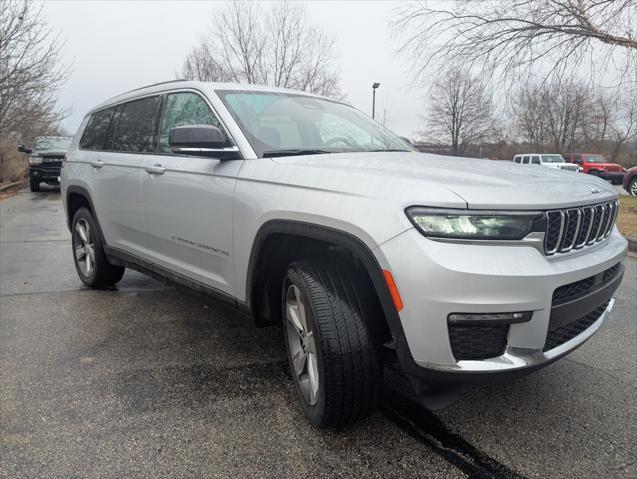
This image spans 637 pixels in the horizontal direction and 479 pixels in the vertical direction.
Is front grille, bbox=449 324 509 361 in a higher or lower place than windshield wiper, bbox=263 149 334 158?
lower

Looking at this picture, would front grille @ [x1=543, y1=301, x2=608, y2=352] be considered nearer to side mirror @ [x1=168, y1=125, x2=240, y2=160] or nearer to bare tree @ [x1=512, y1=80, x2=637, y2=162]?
side mirror @ [x1=168, y1=125, x2=240, y2=160]

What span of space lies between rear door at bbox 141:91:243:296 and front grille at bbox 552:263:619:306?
1.68 meters

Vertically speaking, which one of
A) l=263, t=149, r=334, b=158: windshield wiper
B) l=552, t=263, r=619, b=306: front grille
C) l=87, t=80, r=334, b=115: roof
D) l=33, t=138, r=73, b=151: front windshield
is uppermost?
l=87, t=80, r=334, b=115: roof

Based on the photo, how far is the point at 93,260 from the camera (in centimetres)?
482

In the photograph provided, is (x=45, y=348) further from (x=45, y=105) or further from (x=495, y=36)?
(x=45, y=105)

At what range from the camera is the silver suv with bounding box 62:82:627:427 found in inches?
72.7

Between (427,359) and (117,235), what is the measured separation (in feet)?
10.4

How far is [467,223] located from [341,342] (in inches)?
28.7

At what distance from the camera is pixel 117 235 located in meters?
4.21

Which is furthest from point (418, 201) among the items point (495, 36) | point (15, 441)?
point (495, 36)

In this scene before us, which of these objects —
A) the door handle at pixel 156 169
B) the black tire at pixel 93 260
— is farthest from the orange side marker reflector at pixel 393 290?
the black tire at pixel 93 260

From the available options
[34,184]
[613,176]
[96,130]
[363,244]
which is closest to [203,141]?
[363,244]

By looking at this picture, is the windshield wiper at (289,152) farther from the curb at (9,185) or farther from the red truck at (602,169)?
the red truck at (602,169)

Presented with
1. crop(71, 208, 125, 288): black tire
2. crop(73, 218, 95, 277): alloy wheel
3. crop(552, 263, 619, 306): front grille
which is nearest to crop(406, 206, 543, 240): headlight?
crop(552, 263, 619, 306): front grille
